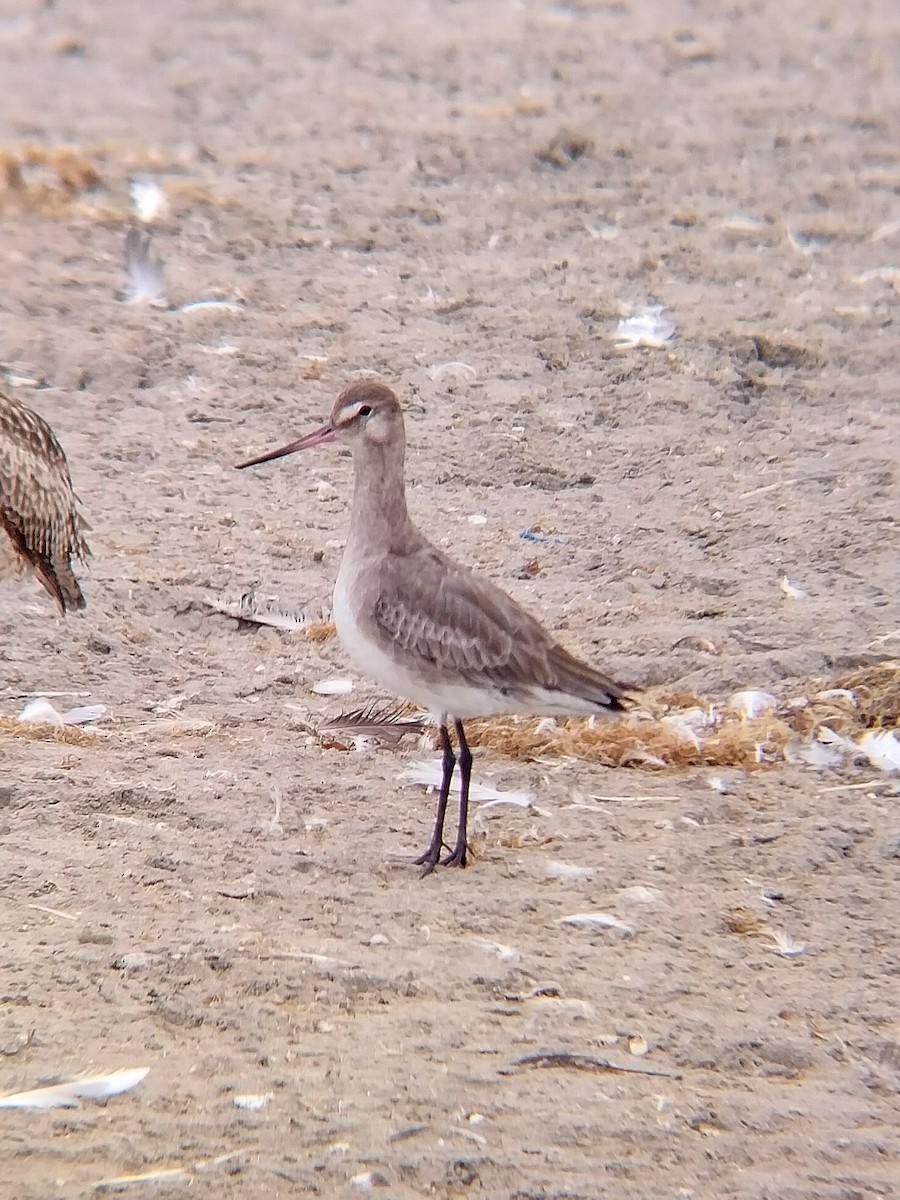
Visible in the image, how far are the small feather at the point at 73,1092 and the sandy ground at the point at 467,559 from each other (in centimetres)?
4

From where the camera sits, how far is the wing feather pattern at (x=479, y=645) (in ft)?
17.1

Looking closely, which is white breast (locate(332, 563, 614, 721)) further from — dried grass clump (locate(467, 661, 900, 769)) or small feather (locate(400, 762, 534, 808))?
dried grass clump (locate(467, 661, 900, 769))

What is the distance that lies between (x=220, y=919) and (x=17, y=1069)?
832 millimetres

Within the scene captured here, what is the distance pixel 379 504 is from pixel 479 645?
61 centimetres

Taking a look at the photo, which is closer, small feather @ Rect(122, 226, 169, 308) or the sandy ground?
the sandy ground

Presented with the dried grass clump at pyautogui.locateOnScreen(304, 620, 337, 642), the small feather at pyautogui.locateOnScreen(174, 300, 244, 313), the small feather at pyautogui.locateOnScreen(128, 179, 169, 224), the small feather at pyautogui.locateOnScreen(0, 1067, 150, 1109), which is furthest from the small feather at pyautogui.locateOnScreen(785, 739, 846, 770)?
the small feather at pyautogui.locateOnScreen(128, 179, 169, 224)

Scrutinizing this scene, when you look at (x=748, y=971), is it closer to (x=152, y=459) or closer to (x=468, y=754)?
(x=468, y=754)

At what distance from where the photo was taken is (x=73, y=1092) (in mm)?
4098

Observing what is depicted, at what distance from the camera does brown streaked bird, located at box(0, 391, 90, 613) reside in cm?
698

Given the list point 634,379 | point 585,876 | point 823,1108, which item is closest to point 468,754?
point 585,876

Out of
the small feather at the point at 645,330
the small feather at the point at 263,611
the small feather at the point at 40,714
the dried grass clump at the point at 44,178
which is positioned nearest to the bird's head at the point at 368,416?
the small feather at the point at 40,714

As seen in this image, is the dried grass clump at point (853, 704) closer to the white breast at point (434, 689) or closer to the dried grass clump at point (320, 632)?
the white breast at point (434, 689)

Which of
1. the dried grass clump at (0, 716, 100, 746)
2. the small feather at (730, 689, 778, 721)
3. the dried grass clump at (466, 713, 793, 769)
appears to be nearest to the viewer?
the dried grass clump at (466, 713, 793, 769)

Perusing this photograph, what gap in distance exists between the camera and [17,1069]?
418 centimetres
